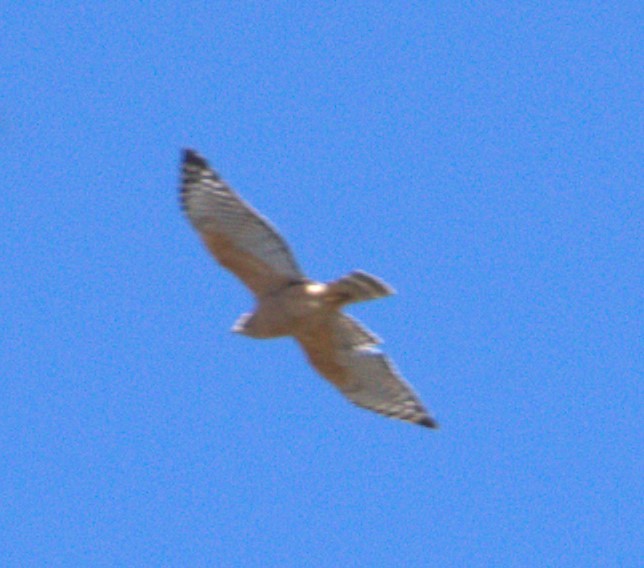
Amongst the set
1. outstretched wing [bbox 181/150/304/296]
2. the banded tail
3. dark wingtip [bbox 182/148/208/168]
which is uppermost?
dark wingtip [bbox 182/148/208/168]

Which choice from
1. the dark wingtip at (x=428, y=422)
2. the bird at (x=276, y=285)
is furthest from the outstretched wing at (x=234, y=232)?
the dark wingtip at (x=428, y=422)

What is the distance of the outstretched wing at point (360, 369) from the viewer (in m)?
18.2

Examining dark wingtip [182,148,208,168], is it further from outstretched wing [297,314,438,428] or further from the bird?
outstretched wing [297,314,438,428]

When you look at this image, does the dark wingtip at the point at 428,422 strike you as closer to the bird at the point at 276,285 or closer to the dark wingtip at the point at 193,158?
the bird at the point at 276,285

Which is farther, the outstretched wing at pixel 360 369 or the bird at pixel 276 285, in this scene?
the outstretched wing at pixel 360 369

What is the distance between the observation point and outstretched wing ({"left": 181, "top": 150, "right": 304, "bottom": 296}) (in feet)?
58.2

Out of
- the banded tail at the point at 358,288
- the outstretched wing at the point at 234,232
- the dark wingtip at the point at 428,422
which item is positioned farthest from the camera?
the dark wingtip at the point at 428,422

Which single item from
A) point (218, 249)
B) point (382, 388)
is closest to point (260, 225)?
point (218, 249)

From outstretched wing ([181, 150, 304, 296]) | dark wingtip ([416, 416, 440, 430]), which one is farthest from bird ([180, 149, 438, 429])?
dark wingtip ([416, 416, 440, 430])

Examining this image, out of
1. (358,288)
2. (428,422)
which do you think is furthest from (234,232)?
(428,422)

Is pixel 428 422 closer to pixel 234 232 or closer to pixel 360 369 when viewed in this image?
pixel 360 369

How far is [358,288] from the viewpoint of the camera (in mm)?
17047

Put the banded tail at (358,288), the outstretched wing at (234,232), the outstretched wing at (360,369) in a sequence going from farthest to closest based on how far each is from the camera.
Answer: the outstretched wing at (360,369) < the outstretched wing at (234,232) < the banded tail at (358,288)

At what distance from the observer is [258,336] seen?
17594mm
